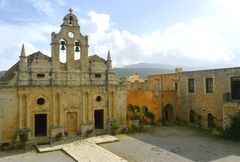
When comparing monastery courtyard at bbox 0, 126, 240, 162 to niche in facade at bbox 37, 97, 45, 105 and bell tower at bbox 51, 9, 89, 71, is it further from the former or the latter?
bell tower at bbox 51, 9, 89, 71

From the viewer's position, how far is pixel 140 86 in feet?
128

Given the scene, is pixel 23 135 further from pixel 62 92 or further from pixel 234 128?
pixel 234 128

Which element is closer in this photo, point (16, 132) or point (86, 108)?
point (16, 132)

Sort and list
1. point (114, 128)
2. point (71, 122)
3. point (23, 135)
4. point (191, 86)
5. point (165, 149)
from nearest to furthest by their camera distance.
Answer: point (165, 149)
point (23, 135)
point (71, 122)
point (114, 128)
point (191, 86)

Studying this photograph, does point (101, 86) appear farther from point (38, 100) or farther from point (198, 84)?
point (198, 84)

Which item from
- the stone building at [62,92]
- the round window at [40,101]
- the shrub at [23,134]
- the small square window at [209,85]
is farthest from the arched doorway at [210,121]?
the shrub at [23,134]

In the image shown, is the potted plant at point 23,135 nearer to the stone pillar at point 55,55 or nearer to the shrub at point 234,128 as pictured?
the stone pillar at point 55,55

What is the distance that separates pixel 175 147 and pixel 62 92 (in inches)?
420

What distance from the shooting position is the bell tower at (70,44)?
2130cm

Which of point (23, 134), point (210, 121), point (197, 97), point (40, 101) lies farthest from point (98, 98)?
point (210, 121)

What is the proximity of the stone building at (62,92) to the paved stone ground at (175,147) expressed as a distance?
3.91 metres

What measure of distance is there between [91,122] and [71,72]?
503 centimetres

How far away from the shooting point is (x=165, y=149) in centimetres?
1797

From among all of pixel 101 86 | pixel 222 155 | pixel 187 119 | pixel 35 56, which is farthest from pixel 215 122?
pixel 35 56
